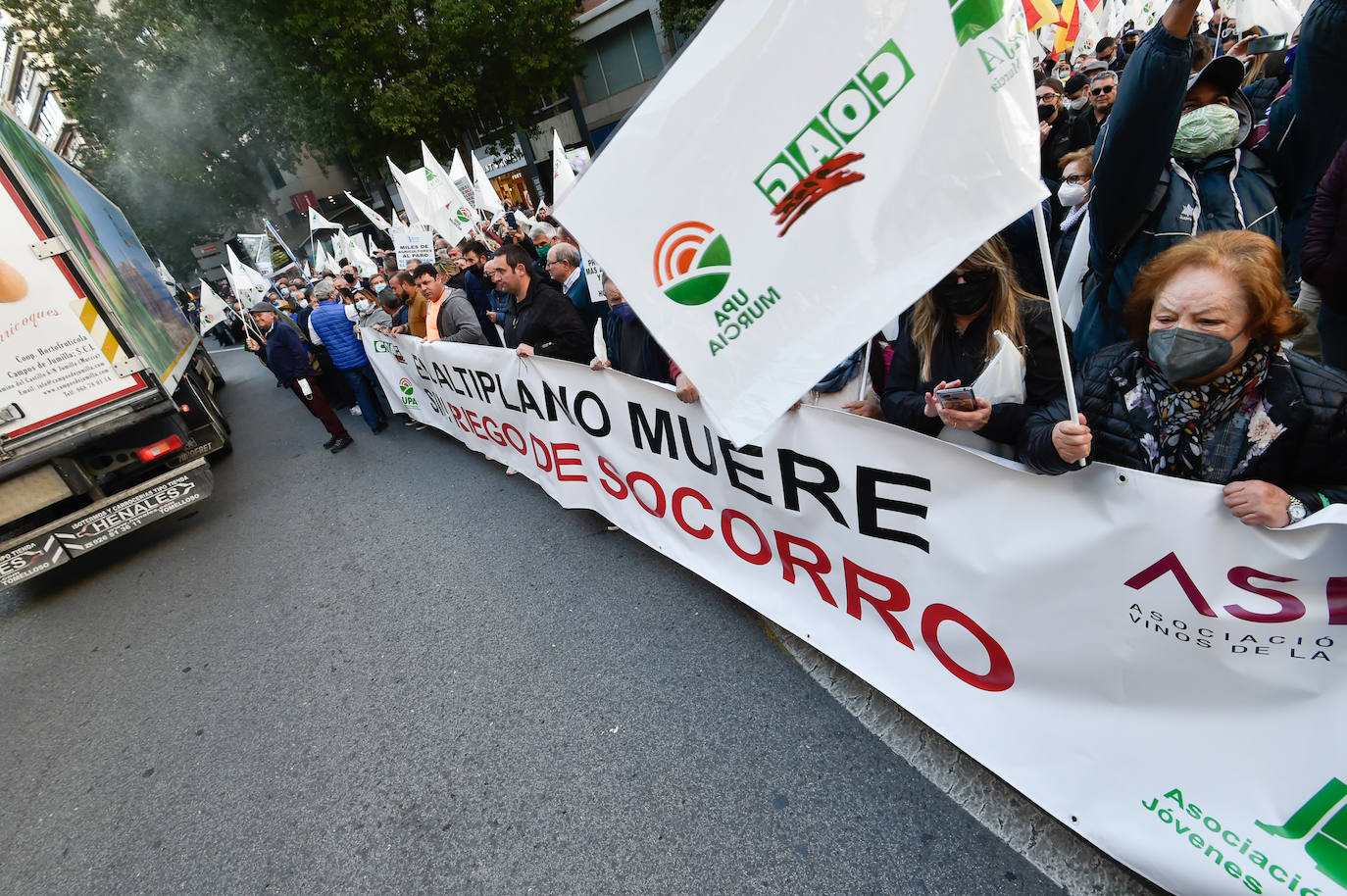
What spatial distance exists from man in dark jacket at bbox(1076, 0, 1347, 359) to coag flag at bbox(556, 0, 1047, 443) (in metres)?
1.11

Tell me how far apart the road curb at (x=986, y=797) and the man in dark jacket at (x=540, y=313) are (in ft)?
8.59

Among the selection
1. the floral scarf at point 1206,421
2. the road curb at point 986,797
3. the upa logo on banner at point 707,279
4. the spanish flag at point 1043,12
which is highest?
the spanish flag at point 1043,12

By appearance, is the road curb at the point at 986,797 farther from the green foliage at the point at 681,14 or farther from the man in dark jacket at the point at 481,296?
the green foliage at the point at 681,14

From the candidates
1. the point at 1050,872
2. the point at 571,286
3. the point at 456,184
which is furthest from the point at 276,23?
the point at 1050,872

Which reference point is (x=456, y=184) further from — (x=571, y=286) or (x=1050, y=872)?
(x=1050, y=872)

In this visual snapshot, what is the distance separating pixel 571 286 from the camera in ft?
16.6

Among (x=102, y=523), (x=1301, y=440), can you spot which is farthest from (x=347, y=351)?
(x=1301, y=440)

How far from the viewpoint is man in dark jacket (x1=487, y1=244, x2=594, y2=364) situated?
414 centimetres

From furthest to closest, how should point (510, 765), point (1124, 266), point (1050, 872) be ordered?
point (510, 765)
point (1124, 266)
point (1050, 872)

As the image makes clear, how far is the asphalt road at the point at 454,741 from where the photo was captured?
1999 millimetres

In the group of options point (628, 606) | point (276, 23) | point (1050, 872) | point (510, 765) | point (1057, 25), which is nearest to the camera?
point (1050, 872)

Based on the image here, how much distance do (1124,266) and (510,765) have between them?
307 cm

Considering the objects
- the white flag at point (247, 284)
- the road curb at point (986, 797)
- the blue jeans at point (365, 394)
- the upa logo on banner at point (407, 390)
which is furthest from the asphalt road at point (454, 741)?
the white flag at point (247, 284)

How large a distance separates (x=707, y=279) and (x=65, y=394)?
5.75 m
